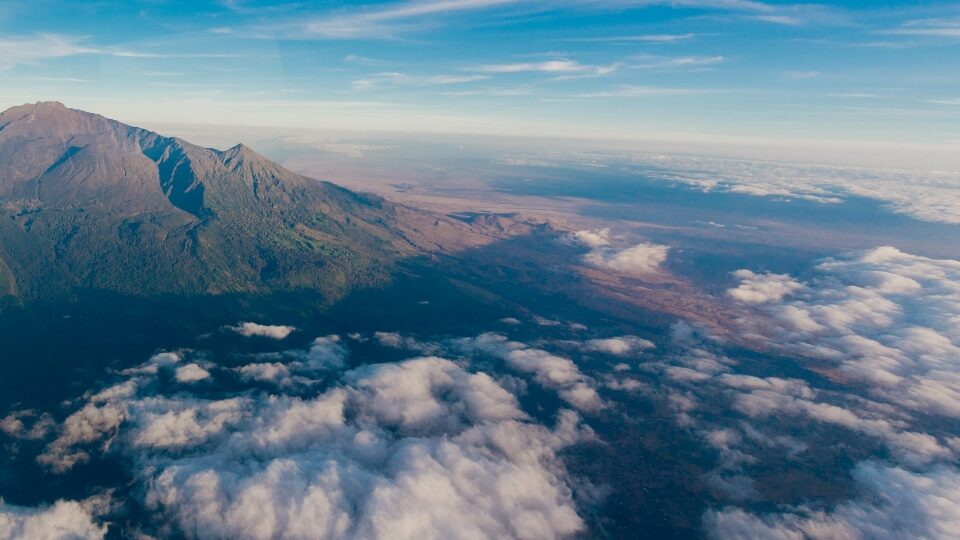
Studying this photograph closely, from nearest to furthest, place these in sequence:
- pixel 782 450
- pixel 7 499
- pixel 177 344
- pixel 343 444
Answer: pixel 7 499
pixel 343 444
pixel 782 450
pixel 177 344

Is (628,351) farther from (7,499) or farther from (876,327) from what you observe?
(7,499)

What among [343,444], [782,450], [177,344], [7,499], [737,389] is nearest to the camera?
[7,499]

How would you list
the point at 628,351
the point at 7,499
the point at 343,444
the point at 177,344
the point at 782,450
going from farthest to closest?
the point at 628,351 < the point at 177,344 < the point at 782,450 < the point at 343,444 < the point at 7,499

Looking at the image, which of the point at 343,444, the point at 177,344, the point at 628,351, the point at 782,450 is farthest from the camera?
the point at 628,351

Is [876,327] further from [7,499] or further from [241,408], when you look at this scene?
[7,499]

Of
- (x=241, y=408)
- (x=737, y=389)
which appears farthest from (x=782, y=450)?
(x=241, y=408)

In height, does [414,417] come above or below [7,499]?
above

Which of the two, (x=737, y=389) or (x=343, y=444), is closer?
(x=343, y=444)

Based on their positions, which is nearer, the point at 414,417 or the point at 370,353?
the point at 414,417

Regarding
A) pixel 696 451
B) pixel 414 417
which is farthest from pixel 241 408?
pixel 696 451
